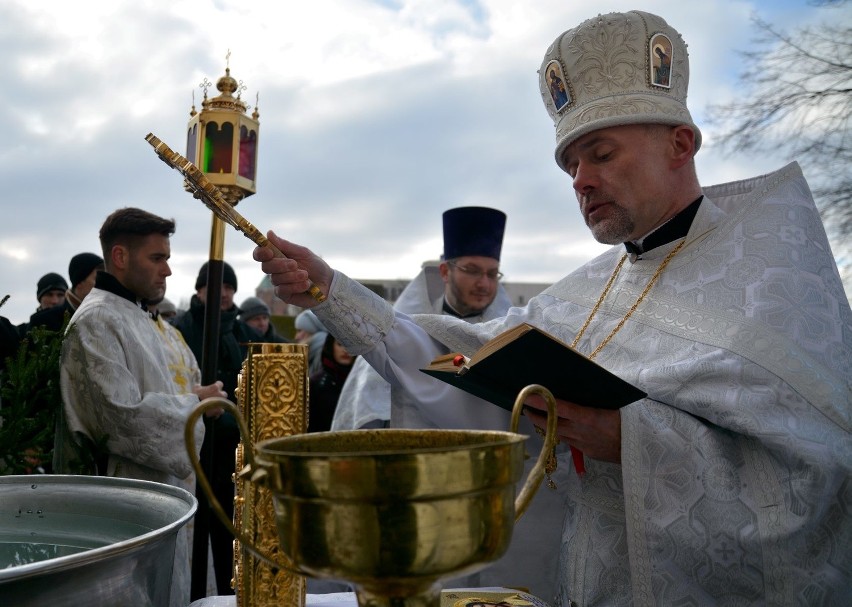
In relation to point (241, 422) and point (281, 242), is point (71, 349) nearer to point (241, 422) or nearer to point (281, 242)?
point (281, 242)

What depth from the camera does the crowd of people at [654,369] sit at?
1.77 meters

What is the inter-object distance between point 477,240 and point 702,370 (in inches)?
105

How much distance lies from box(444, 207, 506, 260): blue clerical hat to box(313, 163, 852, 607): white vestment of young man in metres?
2.16

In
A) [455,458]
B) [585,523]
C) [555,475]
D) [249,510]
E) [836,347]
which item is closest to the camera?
[455,458]

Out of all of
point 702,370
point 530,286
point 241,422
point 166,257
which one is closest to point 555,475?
point 702,370

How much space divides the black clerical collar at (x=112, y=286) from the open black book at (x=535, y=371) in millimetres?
2771

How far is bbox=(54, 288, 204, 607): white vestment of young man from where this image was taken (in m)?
3.34

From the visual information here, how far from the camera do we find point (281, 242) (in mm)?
2160

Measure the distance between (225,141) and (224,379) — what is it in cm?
271

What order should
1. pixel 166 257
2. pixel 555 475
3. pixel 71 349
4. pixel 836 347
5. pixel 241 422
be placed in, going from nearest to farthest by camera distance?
pixel 241 422 < pixel 836 347 < pixel 555 475 < pixel 71 349 < pixel 166 257

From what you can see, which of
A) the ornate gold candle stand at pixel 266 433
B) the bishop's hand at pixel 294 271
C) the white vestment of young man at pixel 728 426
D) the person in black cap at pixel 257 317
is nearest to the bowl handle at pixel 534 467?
the ornate gold candle stand at pixel 266 433

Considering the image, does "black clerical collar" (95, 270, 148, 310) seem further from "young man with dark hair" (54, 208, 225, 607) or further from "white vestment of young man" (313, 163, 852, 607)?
"white vestment of young man" (313, 163, 852, 607)

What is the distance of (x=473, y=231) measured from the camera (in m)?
4.48

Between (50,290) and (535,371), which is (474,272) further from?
(50,290)
